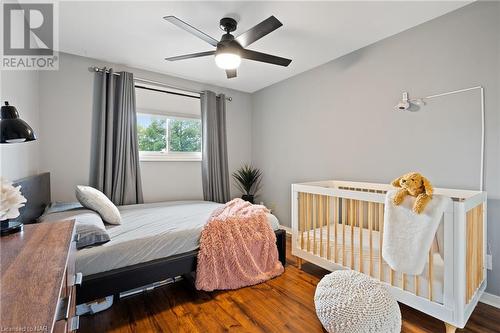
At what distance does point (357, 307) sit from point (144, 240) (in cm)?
145

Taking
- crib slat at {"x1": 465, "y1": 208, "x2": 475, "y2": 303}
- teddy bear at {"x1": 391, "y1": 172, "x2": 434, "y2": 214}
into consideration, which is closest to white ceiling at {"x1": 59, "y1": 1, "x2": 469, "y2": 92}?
teddy bear at {"x1": 391, "y1": 172, "x2": 434, "y2": 214}

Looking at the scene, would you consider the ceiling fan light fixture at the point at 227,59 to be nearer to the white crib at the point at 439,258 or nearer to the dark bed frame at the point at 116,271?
the white crib at the point at 439,258

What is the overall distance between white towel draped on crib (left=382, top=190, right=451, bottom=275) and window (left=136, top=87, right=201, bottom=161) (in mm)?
2779

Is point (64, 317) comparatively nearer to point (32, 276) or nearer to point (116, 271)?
point (32, 276)

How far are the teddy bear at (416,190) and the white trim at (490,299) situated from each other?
3.69ft

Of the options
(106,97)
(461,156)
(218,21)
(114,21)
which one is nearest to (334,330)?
(461,156)

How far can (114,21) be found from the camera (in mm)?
2062

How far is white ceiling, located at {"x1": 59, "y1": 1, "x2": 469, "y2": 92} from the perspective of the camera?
6.15ft

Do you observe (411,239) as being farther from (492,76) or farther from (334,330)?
(492,76)

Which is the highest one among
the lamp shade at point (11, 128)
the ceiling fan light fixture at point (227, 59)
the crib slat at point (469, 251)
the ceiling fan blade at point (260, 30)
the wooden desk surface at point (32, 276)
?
the ceiling fan blade at point (260, 30)

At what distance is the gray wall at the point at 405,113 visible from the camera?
180 centimetres

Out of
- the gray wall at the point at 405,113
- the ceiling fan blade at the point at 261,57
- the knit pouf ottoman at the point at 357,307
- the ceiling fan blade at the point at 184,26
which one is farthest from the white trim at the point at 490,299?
the ceiling fan blade at the point at 184,26

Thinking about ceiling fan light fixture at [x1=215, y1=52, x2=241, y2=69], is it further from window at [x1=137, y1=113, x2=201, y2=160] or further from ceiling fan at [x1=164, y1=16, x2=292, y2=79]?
window at [x1=137, y1=113, x2=201, y2=160]

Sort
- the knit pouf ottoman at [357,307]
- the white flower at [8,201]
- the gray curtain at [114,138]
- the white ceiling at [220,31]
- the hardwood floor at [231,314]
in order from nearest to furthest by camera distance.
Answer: the white flower at [8,201]
the knit pouf ottoman at [357,307]
the hardwood floor at [231,314]
the white ceiling at [220,31]
the gray curtain at [114,138]
